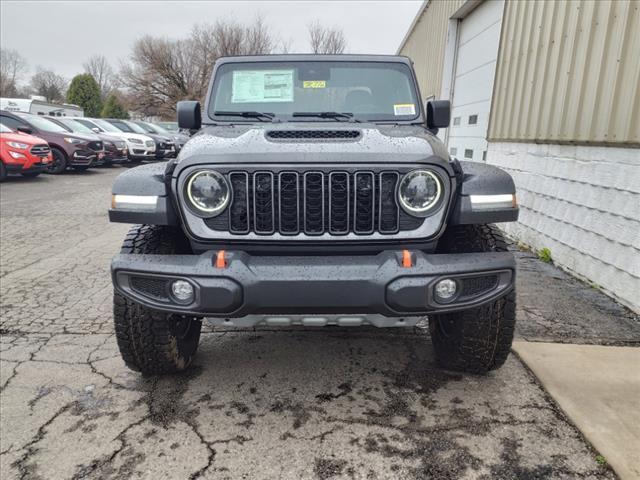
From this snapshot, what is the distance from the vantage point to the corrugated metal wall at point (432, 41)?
378 inches

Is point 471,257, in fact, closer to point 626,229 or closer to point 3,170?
point 626,229

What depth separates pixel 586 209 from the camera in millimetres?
4500

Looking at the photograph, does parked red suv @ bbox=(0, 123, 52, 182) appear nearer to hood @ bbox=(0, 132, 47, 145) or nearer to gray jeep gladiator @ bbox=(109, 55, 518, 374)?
hood @ bbox=(0, 132, 47, 145)

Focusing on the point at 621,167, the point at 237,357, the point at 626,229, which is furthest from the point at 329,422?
the point at 621,167

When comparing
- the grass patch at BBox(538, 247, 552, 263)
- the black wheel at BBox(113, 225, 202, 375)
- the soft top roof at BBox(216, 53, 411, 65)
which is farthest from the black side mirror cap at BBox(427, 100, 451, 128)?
the grass patch at BBox(538, 247, 552, 263)

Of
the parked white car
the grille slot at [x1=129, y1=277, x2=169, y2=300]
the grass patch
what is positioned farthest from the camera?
the parked white car

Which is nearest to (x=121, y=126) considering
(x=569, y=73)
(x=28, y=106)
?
(x=28, y=106)

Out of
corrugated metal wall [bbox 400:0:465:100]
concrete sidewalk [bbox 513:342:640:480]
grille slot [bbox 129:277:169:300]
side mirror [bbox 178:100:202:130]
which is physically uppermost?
corrugated metal wall [bbox 400:0:465:100]

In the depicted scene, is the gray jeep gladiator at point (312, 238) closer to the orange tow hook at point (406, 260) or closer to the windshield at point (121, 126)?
the orange tow hook at point (406, 260)

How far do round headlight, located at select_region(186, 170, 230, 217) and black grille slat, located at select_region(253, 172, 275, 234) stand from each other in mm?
138

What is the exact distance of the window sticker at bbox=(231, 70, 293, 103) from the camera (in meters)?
3.25

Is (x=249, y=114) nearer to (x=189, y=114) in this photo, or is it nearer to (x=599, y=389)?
(x=189, y=114)

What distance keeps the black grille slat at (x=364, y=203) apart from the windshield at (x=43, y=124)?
13251 millimetres

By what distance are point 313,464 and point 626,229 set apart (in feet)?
10.9
